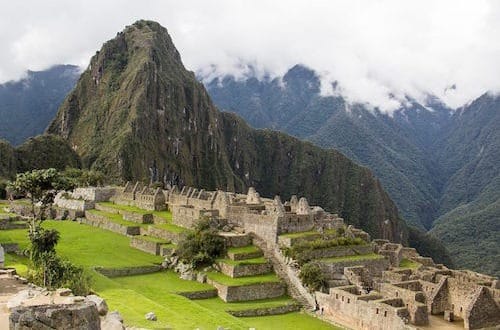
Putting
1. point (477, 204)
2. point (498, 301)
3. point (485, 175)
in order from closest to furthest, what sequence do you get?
point (498, 301) < point (477, 204) < point (485, 175)

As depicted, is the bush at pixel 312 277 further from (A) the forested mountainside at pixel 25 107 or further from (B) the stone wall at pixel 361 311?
(A) the forested mountainside at pixel 25 107

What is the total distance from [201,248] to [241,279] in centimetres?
336

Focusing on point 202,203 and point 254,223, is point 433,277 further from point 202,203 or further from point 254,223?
point 202,203

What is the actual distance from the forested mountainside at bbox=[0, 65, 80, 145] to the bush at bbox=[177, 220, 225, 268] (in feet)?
456

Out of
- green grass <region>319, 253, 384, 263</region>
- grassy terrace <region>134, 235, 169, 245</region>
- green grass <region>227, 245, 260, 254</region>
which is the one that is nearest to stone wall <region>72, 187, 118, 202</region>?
grassy terrace <region>134, 235, 169, 245</region>

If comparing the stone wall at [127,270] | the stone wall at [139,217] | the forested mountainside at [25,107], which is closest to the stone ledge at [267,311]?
the stone wall at [127,270]

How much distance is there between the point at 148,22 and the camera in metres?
181

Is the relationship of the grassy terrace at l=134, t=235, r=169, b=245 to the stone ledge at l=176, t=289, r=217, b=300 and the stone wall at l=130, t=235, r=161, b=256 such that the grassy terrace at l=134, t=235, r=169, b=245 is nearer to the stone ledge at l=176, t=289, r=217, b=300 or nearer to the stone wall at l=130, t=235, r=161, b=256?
the stone wall at l=130, t=235, r=161, b=256

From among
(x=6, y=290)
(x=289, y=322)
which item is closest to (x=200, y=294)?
(x=289, y=322)

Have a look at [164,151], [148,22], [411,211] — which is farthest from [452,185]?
[148,22]

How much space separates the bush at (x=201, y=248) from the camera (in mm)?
32812

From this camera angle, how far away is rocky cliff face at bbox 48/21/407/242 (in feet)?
471

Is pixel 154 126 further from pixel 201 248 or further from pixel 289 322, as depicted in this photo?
pixel 289 322

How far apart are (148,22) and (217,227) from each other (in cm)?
15388
